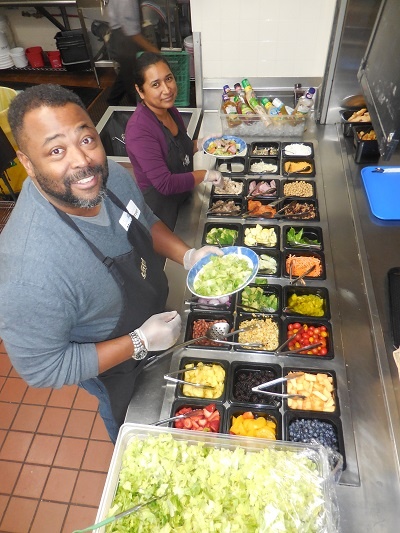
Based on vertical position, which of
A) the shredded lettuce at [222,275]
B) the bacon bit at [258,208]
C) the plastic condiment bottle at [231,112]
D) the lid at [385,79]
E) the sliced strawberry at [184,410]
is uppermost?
the lid at [385,79]

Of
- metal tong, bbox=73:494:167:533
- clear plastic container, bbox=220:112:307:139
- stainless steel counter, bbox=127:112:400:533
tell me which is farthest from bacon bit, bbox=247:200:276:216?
metal tong, bbox=73:494:167:533

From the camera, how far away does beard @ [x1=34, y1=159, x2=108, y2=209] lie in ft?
4.66

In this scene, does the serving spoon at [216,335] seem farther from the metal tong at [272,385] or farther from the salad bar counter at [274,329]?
the metal tong at [272,385]

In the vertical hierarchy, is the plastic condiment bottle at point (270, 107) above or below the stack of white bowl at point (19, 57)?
above

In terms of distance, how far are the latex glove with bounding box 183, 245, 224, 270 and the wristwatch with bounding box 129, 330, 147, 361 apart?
58cm

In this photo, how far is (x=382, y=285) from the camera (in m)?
2.14

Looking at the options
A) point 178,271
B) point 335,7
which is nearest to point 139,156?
point 178,271

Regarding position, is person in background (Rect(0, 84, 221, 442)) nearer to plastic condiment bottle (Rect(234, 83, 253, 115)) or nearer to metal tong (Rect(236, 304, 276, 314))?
metal tong (Rect(236, 304, 276, 314))

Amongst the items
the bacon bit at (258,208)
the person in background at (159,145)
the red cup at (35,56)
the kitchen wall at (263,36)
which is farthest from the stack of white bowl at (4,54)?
the bacon bit at (258,208)

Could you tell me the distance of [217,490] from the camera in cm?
137

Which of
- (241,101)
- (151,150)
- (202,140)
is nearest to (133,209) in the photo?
(151,150)

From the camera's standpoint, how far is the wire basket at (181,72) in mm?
4045

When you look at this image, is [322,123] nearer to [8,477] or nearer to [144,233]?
[144,233]

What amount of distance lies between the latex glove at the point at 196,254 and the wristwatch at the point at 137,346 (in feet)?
1.90
